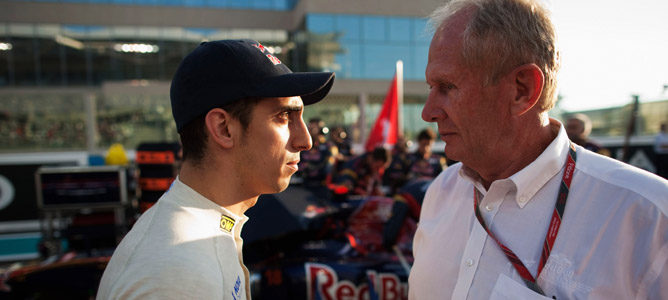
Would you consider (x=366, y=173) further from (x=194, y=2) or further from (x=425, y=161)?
(x=194, y=2)

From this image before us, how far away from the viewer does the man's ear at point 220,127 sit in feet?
3.91

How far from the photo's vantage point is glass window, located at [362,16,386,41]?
26.2 m

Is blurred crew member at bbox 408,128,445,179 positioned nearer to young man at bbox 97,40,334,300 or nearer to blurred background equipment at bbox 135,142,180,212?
blurred background equipment at bbox 135,142,180,212

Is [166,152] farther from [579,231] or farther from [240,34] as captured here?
[240,34]

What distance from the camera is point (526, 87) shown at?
1.26 meters

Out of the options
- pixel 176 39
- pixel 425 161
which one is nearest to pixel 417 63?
pixel 176 39

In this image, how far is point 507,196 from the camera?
1.37 meters

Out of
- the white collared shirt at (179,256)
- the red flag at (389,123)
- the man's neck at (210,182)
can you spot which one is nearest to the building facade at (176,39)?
the red flag at (389,123)

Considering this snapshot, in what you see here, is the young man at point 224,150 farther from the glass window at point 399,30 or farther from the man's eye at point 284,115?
the glass window at point 399,30

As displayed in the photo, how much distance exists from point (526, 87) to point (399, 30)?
26.8 meters

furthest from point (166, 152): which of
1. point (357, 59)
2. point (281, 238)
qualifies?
point (357, 59)

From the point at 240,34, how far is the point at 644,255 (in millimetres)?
30253

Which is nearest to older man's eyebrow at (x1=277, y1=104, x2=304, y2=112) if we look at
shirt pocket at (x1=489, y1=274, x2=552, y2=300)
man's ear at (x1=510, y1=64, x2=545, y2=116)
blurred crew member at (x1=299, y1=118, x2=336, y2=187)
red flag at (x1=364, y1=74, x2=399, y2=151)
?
man's ear at (x1=510, y1=64, x2=545, y2=116)

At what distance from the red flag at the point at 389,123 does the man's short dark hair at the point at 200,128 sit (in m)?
6.34
